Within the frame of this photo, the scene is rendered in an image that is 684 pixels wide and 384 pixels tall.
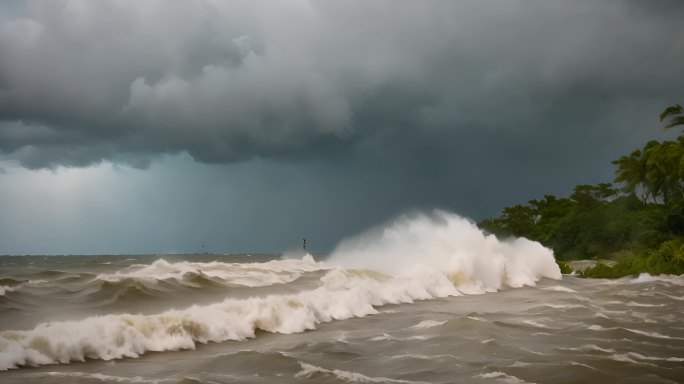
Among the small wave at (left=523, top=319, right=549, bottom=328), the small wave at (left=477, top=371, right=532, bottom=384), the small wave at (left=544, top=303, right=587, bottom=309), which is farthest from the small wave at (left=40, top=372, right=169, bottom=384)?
the small wave at (left=544, top=303, right=587, bottom=309)

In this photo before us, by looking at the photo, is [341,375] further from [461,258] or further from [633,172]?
[633,172]

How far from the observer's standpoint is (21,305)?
15.9 meters

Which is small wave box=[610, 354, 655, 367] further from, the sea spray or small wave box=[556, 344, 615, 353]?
the sea spray

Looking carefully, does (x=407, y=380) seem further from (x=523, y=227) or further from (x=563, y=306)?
(x=523, y=227)

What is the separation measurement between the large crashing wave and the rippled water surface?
0.04 m

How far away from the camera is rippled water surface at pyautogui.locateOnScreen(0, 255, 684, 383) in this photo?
27.9 feet

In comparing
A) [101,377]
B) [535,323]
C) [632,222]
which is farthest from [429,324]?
[632,222]

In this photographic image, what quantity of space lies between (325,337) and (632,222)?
1828 inches

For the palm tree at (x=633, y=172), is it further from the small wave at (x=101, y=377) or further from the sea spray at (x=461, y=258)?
the small wave at (x=101, y=377)

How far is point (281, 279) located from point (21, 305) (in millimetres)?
11182

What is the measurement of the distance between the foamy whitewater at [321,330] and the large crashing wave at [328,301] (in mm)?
37

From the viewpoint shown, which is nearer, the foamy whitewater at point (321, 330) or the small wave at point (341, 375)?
the small wave at point (341, 375)

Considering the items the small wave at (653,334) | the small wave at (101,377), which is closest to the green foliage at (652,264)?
the small wave at (653,334)

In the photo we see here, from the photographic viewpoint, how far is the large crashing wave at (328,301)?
10.1 meters
